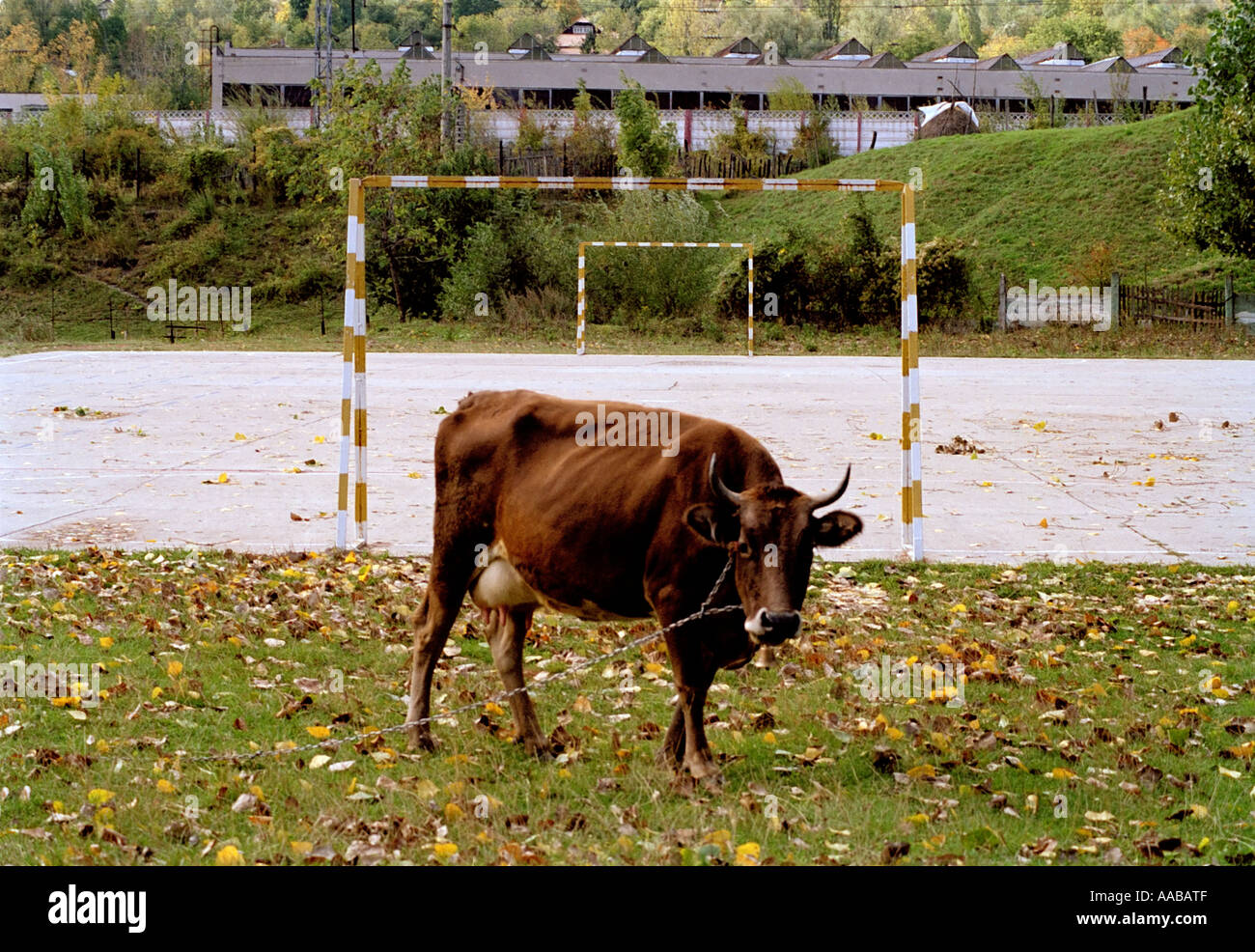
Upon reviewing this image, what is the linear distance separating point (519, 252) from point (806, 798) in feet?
95.1

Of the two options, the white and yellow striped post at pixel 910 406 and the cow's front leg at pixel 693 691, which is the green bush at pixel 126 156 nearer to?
the white and yellow striped post at pixel 910 406

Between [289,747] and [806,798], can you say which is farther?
[289,747]

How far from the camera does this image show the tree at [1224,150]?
28422 mm

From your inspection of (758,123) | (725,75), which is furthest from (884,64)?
(758,123)

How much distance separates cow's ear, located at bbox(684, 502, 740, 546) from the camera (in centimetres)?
467

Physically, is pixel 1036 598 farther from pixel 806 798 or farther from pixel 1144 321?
pixel 1144 321

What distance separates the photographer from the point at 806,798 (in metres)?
4.90

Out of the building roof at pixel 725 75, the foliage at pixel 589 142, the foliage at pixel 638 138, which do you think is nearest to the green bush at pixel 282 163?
the foliage at pixel 589 142

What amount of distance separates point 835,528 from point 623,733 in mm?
1545

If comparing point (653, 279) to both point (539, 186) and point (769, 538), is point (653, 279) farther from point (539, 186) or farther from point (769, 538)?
point (769, 538)

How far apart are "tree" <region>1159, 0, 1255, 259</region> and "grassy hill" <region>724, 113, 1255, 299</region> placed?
15.3 ft

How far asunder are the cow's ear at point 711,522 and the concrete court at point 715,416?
4664 millimetres
